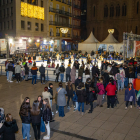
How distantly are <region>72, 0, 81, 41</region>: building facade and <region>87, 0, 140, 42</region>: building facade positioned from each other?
2.58m

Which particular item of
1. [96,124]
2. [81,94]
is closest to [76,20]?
[81,94]

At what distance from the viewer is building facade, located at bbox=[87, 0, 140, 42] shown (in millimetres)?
45609

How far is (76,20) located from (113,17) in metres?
9.33

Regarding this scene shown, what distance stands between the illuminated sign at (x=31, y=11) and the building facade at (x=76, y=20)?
519 inches

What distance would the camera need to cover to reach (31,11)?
35375 millimetres

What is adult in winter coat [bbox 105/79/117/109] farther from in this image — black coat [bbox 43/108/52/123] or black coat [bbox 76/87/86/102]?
black coat [bbox 43/108/52/123]

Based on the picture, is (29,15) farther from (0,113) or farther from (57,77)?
(0,113)

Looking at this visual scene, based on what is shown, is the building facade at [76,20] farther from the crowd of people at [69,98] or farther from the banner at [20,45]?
the crowd of people at [69,98]

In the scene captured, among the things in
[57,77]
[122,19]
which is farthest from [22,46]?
[122,19]

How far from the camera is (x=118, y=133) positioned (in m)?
6.52

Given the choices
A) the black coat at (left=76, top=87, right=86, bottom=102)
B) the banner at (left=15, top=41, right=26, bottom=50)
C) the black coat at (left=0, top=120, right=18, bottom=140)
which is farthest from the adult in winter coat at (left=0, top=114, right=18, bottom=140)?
the banner at (left=15, top=41, right=26, bottom=50)

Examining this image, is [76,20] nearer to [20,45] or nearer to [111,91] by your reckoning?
[20,45]

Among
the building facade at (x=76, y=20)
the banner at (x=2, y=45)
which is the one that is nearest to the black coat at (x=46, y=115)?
the banner at (x=2, y=45)

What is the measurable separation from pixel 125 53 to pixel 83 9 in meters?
38.0
